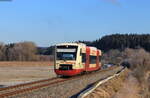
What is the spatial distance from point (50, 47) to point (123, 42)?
118 ft

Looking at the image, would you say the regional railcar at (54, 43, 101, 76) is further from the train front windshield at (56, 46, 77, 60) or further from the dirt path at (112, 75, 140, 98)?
the dirt path at (112, 75, 140, 98)

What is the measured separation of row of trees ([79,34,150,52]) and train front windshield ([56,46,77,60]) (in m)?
137

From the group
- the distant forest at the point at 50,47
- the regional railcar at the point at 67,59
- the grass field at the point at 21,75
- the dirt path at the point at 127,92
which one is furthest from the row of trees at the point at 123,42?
the dirt path at the point at 127,92

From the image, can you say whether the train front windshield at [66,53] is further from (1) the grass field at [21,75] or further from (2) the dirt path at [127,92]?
(2) the dirt path at [127,92]

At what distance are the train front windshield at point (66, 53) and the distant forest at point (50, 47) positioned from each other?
108m

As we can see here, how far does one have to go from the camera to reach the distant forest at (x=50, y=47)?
151 metres

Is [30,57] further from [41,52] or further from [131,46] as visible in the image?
[131,46]

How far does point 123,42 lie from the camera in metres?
183

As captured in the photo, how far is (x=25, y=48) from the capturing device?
156 m

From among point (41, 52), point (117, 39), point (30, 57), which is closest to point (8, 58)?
point (30, 57)

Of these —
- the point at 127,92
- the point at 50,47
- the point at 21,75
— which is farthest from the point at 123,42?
the point at 127,92

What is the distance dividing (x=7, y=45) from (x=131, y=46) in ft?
189

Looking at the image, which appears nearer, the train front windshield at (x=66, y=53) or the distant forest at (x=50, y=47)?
the train front windshield at (x=66, y=53)

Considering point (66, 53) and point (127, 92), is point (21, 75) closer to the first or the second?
point (66, 53)
